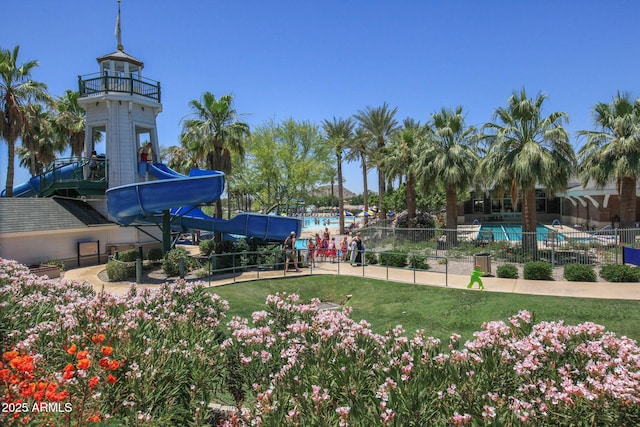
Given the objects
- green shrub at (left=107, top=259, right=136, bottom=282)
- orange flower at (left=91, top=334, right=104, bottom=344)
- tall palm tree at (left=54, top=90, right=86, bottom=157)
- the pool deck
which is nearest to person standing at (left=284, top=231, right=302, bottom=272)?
the pool deck

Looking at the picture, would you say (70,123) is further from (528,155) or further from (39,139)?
(528,155)

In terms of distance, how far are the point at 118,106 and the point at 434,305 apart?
20431mm

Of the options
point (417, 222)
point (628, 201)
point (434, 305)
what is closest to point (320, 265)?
point (434, 305)

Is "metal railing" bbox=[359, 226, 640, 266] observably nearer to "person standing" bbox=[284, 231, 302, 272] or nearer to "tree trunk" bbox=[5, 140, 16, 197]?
"person standing" bbox=[284, 231, 302, 272]

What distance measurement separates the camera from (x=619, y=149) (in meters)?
21.2

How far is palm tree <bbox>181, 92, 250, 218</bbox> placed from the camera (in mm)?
26656

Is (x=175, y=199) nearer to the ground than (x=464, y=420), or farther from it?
farther from it

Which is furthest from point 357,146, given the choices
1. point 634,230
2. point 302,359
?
point 302,359

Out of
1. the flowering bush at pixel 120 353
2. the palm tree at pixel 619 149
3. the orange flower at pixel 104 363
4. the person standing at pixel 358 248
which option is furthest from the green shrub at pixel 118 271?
the palm tree at pixel 619 149

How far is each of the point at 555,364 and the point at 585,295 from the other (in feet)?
33.9

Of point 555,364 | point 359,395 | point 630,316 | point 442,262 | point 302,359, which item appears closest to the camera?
point 359,395

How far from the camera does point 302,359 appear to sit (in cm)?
479

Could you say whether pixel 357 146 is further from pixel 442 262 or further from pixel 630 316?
pixel 630 316

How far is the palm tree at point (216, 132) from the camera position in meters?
26.7
